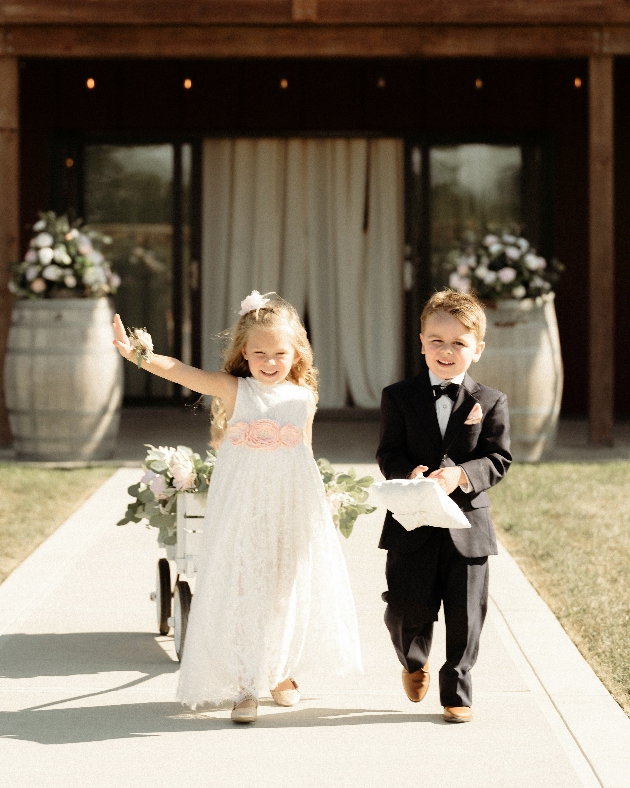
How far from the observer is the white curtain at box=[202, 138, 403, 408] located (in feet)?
37.9

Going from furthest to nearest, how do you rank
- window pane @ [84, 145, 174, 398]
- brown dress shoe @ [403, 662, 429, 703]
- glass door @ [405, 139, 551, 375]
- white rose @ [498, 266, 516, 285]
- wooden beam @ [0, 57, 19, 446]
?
window pane @ [84, 145, 174, 398] → glass door @ [405, 139, 551, 375] → wooden beam @ [0, 57, 19, 446] → white rose @ [498, 266, 516, 285] → brown dress shoe @ [403, 662, 429, 703]

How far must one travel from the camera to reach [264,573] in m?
4.00

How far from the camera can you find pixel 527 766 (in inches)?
140

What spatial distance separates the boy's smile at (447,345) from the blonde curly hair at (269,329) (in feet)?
1.22

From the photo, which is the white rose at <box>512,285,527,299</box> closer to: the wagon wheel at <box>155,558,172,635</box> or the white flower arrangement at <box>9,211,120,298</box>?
the white flower arrangement at <box>9,211,120,298</box>

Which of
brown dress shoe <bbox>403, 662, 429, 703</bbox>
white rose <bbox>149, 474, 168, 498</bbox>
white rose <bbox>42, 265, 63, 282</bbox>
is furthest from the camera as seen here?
white rose <bbox>42, 265, 63, 282</bbox>

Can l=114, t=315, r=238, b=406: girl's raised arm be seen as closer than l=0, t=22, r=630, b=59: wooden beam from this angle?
Yes

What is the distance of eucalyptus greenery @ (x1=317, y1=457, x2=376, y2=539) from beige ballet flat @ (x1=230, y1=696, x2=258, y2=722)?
2.24ft

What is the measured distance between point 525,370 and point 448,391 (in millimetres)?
5093

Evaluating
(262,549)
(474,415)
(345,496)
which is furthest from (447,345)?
(262,549)

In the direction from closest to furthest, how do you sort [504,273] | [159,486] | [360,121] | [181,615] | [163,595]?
[181,615], [159,486], [163,595], [504,273], [360,121]

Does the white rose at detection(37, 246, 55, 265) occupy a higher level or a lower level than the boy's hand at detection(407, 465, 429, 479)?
higher

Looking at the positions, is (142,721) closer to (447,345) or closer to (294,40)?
(447,345)

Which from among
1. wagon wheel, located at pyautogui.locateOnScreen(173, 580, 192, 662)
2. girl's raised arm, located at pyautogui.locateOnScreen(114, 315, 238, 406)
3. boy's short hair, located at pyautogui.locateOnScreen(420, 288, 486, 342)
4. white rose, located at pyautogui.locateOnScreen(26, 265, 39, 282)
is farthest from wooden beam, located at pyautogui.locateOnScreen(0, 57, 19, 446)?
boy's short hair, located at pyautogui.locateOnScreen(420, 288, 486, 342)
